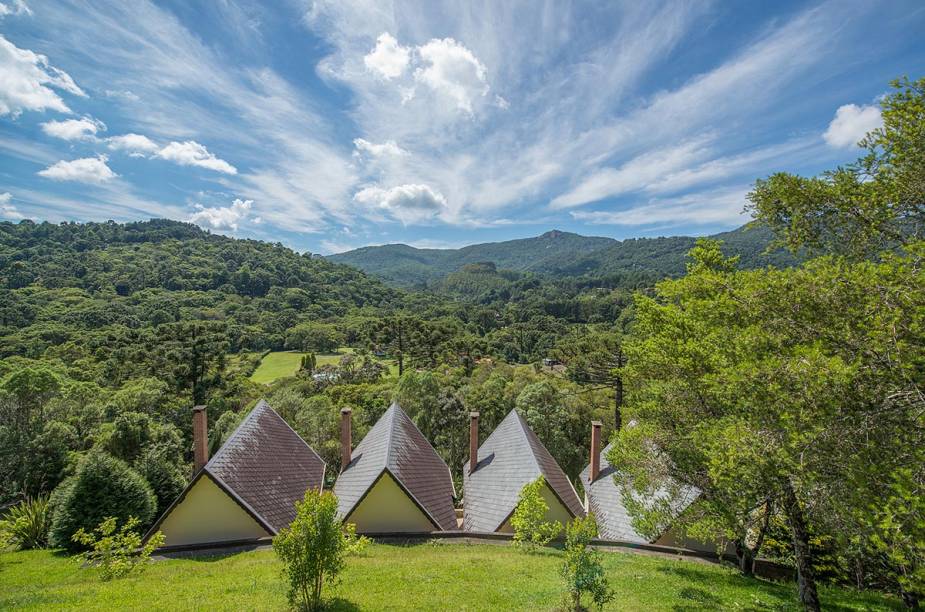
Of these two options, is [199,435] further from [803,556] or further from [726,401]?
[803,556]

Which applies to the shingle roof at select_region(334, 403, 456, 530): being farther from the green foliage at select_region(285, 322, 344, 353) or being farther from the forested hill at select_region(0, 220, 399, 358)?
the green foliage at select_region(285, 322, 344, 353)

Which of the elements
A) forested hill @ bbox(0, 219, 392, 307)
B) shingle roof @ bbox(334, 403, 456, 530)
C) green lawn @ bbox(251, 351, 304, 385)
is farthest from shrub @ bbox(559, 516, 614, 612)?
forested hill @ bbox(0, 219, 392, 307)

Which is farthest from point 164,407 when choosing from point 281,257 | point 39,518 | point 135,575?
point 281,257

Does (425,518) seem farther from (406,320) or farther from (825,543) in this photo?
(406,320)

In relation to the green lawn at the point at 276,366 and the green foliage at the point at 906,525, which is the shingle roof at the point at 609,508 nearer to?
the green foliage at the point at 906,525

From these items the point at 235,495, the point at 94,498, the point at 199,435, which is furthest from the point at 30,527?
the point at 235,495

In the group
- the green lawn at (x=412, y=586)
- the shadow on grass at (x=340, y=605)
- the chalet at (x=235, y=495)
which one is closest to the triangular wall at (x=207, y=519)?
the chalet at (x=235, y=495)
